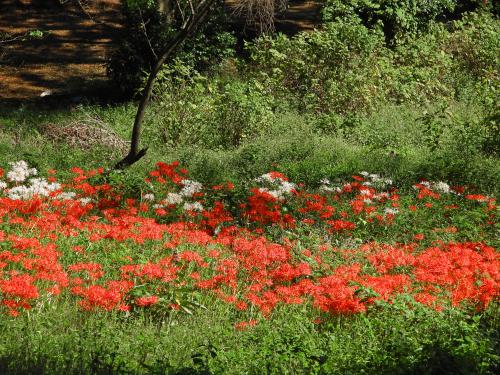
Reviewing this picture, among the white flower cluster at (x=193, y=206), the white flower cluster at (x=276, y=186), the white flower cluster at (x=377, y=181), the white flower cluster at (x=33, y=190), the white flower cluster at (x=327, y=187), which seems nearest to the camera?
the white flower cluster at (x=33, y=190)

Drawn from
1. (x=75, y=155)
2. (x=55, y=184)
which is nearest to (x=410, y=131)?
(x=75, y=155)

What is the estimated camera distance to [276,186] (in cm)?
945

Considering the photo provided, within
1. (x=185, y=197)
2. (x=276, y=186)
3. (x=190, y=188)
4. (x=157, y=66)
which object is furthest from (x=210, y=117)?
(x=185, y=197)

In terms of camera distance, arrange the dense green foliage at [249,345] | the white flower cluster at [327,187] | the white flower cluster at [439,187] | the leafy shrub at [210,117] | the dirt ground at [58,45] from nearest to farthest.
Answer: the dense green foliage at [249,345] < the white flower cluster at [327,187] < the white flower cluster at [439,187] < the leafy shrub at [210,117] < the dirt ground at [58,45]

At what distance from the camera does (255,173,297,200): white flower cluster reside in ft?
29.9

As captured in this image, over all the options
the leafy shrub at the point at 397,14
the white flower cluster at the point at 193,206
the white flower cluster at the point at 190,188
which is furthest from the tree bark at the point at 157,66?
the leafy shrub at the point at 397,14

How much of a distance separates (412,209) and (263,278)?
291 cm

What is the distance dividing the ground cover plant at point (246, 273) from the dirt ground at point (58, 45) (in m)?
8.52

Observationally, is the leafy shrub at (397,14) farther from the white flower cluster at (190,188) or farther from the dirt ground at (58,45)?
the white flower cluster at (190,188)

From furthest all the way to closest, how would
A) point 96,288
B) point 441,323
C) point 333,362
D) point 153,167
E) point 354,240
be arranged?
point 153,167 → point 354,240 → point 96,288 → point 441,323 → point 333,362

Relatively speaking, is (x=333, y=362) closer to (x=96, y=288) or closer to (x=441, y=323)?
(x=441, y=323)

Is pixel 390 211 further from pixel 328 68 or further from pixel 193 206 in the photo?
pixel 328 68

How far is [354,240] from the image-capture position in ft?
26.6

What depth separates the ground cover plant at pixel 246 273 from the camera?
15.1 ft
